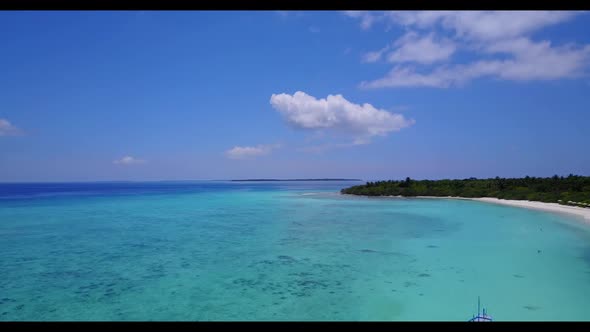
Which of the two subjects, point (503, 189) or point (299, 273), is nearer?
point (299, 273)

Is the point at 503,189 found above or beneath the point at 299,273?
above

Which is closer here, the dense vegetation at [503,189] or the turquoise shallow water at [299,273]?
the turquoise shallow water at [299,273]

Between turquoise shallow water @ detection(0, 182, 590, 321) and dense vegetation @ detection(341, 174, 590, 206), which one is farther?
dense vegetation @ detection(341, 174, 590, 206)

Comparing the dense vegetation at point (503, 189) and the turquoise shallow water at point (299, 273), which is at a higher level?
the dense vegetation at point (503, 189)
